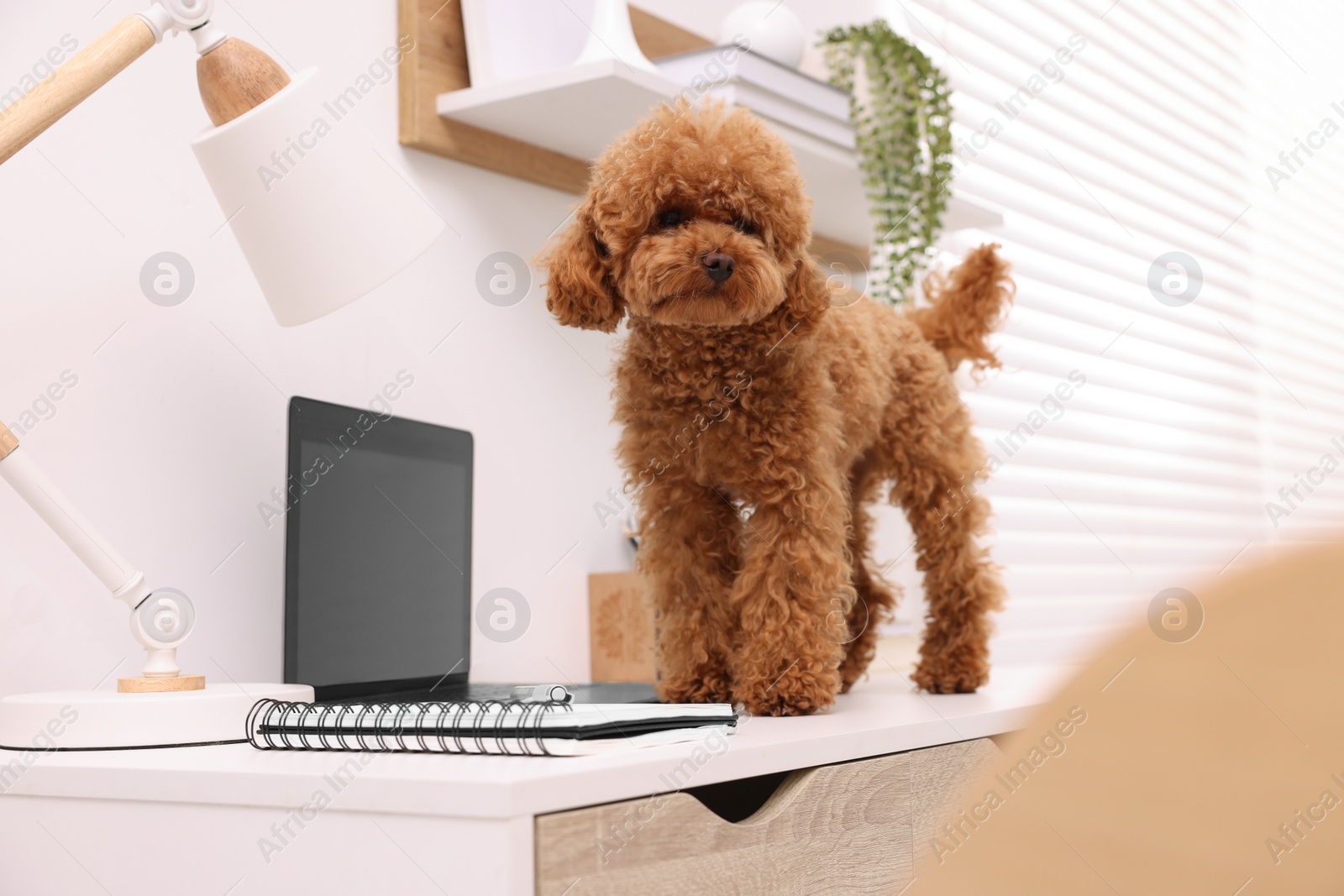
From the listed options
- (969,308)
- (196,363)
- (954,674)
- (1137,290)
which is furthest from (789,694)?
(1137,290)

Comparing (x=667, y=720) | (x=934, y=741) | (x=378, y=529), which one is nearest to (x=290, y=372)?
(x=378, y=529)

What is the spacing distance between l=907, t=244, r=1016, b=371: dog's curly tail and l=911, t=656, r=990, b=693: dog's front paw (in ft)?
1.23

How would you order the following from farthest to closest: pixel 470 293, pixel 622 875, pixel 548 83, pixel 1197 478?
pixel 1197 478
pixel 470 293
pixel 548 83
pixel 622 875

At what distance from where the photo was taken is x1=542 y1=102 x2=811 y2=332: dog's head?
0.93 m

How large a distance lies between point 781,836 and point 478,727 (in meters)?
0.25

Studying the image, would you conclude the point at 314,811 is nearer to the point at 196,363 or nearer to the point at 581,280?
the point at 581,280

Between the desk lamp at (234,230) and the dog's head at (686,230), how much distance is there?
0.15 meters

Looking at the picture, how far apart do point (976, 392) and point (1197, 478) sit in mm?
1023

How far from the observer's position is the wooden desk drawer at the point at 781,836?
0.65 meters

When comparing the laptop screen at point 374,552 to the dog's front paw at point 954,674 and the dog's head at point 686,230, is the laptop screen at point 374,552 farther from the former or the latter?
the dog's front paw at point 954,674

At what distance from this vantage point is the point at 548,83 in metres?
1.34

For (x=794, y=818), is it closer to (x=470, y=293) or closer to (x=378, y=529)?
(x=378, y=529)

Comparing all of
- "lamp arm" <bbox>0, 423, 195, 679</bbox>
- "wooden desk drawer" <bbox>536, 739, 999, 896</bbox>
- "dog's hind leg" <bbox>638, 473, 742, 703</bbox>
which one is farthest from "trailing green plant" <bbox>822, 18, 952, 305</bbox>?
"lamp arm" <bbox>0, 423, 195, 679</bbox>

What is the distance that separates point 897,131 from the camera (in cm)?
177
